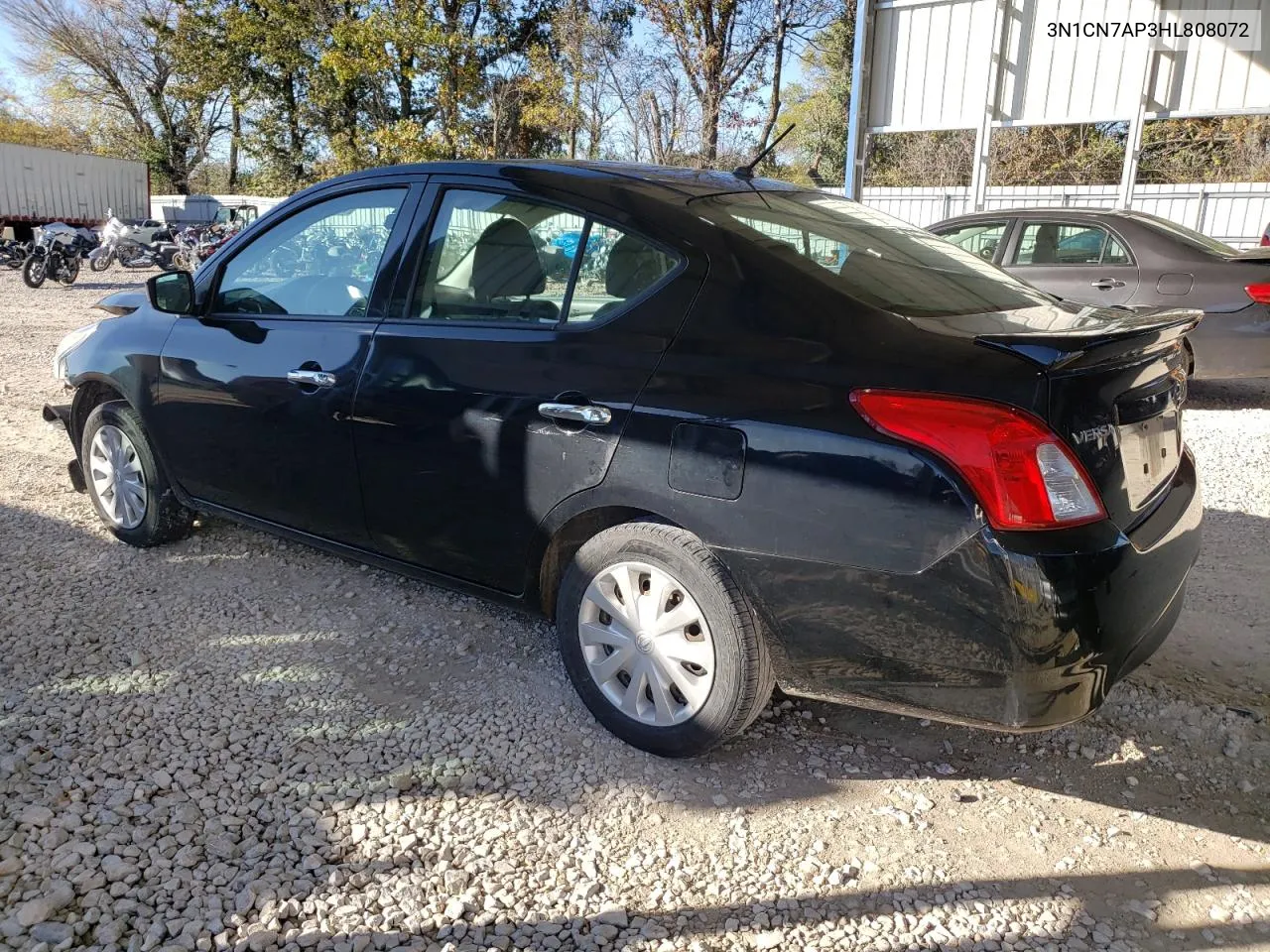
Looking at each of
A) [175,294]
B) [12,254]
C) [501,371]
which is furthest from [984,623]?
[12,254]

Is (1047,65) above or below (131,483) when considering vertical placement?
above

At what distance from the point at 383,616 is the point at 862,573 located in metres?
2.09

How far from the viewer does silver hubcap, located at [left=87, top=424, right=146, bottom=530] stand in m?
4.21

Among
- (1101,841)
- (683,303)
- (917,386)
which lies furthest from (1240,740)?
(683,303)

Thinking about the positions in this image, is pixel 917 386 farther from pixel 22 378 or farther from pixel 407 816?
pixel 22 378

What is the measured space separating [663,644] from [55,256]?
18.6m

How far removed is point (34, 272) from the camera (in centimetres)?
1697

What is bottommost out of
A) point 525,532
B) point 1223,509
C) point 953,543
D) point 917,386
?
point 1223,509

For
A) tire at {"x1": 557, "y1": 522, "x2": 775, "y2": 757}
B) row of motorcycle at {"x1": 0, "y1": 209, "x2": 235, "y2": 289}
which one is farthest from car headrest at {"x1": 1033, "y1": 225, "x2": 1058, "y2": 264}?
row of motorcycle at {"x1": 0, "y1": 209, "x2": 235, "y2": 289}

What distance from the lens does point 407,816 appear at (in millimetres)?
2492

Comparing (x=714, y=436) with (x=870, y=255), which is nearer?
(x=714, y=436)

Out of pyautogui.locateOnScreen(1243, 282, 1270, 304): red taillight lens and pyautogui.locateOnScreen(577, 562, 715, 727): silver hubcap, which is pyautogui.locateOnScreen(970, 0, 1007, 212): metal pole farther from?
pyautogui.locateOnScreen(577, 562, 715, 727): silver hubcap

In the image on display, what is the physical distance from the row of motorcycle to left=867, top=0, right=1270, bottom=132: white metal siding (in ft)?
41.2

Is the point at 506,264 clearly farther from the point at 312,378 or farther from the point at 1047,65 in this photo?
the point at 1047,65
